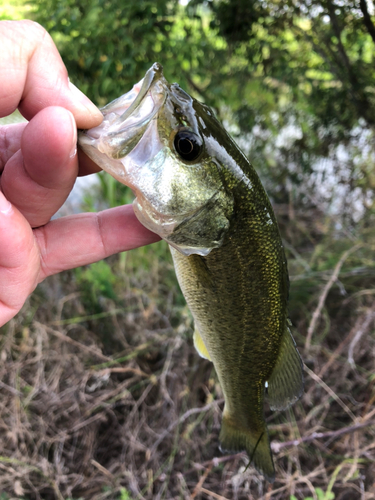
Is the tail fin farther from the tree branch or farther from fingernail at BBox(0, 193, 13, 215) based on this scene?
the tree branch

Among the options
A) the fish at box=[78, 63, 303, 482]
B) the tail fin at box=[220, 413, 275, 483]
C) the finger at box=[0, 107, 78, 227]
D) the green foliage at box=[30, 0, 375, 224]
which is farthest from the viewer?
the green foliage at box=[30, 0, 375, 224]

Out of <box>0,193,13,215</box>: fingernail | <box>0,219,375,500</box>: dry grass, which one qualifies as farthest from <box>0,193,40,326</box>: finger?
<box>0,219,375,500</box>: dry grass

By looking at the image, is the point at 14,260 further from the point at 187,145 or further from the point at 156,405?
the point at 156,405

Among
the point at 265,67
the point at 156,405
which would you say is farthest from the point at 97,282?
the point at 265,67

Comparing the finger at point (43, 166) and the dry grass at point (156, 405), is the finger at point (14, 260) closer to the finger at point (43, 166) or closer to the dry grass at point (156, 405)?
the finger at point (43, 166)

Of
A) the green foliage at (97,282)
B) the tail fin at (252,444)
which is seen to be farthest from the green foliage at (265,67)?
the tail fin at (252,444)

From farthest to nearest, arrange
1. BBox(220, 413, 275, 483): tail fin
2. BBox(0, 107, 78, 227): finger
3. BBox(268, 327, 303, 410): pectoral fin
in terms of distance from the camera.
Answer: BBox(220, 413, 275, 483): tail fin → BBox(268, 327, 303, 410): pectoral fin → BBox(0, 107, 78, 227): finger
